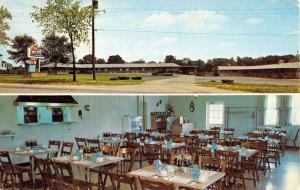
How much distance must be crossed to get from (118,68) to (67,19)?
0.71 meters

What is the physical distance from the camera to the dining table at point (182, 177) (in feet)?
13.0

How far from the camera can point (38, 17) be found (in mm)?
3109

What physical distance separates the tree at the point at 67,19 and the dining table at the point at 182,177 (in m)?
1.78

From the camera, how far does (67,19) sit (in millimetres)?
3197

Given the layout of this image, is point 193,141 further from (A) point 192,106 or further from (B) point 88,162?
(A) point 192,106

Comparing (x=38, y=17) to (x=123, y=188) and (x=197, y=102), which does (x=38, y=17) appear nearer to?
(x=123, y=188)

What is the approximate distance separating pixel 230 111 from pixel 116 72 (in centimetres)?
871

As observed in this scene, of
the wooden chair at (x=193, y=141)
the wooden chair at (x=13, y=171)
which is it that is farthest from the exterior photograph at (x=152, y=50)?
the wooden chair at (x=193, y=141)

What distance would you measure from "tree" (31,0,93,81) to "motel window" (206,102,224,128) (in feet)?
29.9

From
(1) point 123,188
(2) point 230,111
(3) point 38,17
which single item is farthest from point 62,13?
(2) point 230,111

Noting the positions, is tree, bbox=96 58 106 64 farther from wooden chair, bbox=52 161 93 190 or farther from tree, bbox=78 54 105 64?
wooden chair, bbox=52 161 93 190

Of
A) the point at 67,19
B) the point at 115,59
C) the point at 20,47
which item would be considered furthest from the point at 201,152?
the point at 20,47

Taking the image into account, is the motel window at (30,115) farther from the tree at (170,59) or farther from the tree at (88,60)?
the tree at (170,59)


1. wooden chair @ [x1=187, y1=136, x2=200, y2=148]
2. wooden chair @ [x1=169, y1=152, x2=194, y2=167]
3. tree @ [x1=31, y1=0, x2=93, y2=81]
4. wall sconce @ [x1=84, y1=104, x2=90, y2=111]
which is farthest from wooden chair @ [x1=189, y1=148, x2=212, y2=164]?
wall sconce @ [x1=84, y1=104, x2=90, y2=111]
